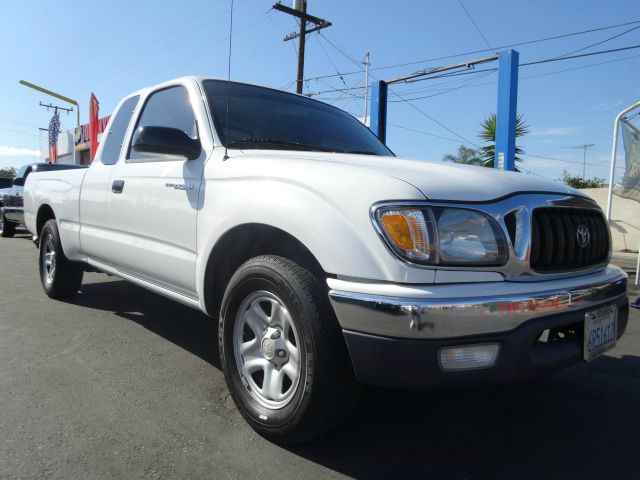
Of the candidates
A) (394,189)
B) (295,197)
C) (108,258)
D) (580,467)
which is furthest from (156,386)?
(580,467)

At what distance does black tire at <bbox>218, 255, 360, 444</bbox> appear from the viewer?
212 centimetres

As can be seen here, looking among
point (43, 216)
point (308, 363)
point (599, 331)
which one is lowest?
point (308, 363)

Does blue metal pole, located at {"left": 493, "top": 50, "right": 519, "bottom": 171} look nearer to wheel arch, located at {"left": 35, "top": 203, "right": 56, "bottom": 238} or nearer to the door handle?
wheel arch, located at {"left": 35, "top": 203, "right": 56, "bottom": 238}

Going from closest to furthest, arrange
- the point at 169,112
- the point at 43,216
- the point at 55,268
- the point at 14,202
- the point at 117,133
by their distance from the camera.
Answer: the point at 169,112 → the point at 117,133 → the point at 55,268 → the point at 43,216 → the point at 14,202

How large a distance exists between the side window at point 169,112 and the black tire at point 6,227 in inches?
442

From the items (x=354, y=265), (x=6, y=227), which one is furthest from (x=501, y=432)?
(x=6, y=227)

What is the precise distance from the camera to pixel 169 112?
362cm

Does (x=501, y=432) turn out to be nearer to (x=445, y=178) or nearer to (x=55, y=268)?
(x=445, y=178)

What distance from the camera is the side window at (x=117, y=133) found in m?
4.14

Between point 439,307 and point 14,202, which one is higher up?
point 14,202

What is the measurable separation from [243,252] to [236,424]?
2.94 feet

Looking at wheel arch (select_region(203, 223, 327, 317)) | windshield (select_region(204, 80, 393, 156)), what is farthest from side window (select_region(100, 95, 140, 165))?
wheel arch (select_region(203, 223, 327, 317))

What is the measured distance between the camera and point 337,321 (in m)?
2.15

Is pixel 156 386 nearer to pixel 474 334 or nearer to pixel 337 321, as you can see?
pixel 337 321
